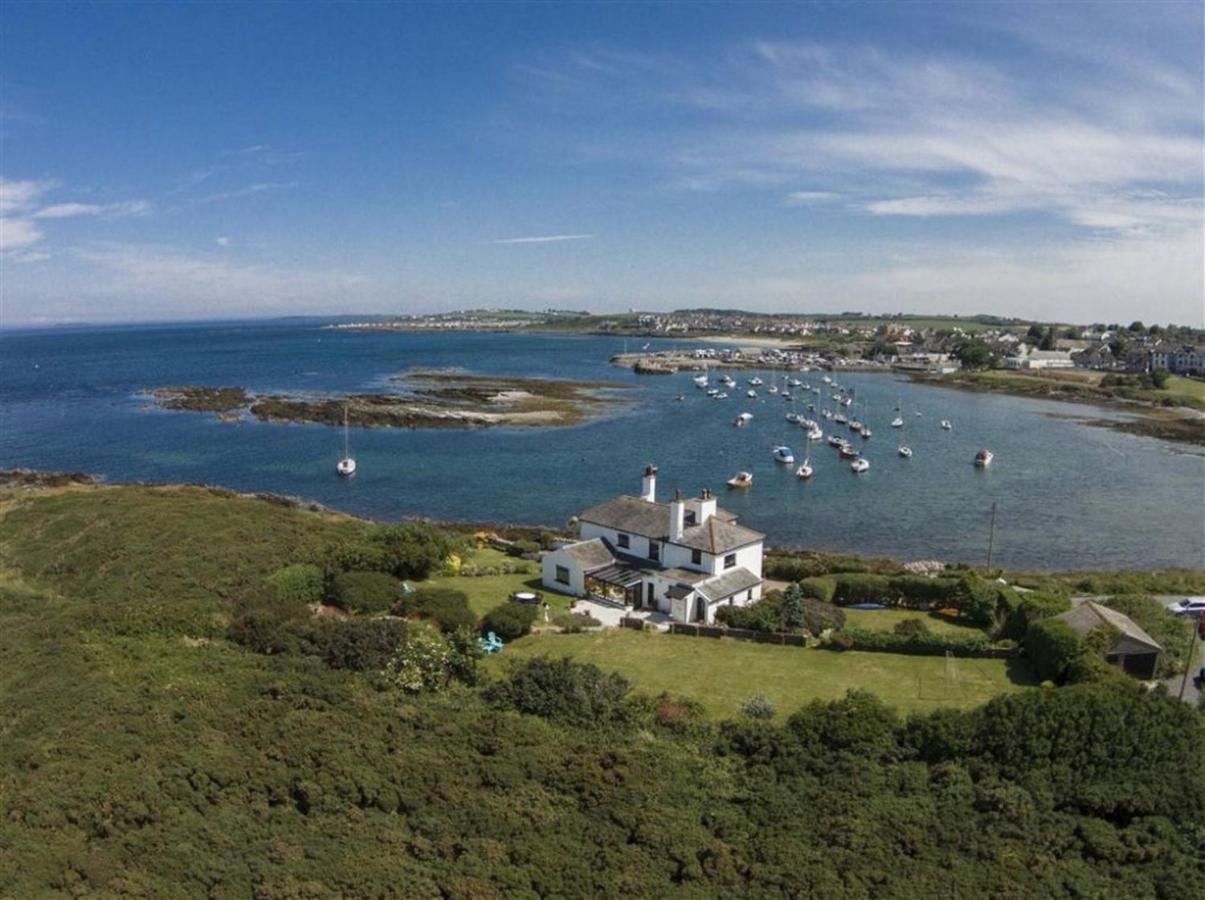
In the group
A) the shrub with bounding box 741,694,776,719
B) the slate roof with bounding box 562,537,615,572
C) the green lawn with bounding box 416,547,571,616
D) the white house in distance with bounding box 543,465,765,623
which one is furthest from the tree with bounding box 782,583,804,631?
the green lawn with bounding box 416,547,571,616

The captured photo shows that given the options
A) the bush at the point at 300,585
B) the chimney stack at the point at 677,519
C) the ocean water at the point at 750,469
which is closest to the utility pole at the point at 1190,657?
the chimney stack at the point at 677,519

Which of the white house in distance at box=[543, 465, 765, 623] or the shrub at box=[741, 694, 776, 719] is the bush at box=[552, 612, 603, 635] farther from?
the shrub at box=[741, 694, 776, 719]

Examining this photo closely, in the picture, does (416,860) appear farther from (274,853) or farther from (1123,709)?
(1123,709)

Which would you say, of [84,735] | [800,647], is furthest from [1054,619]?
[84,735]

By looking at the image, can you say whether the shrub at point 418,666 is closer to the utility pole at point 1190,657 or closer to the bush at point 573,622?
the bush at point 573,622

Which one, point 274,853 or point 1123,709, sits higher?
point 1123,709

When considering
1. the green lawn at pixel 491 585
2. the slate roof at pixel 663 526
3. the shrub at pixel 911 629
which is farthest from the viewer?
the slate roof at pixel 663 526

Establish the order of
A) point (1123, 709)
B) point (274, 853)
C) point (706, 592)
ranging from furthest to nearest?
point (706, 592), point (1123, 709), point (274, 853)
